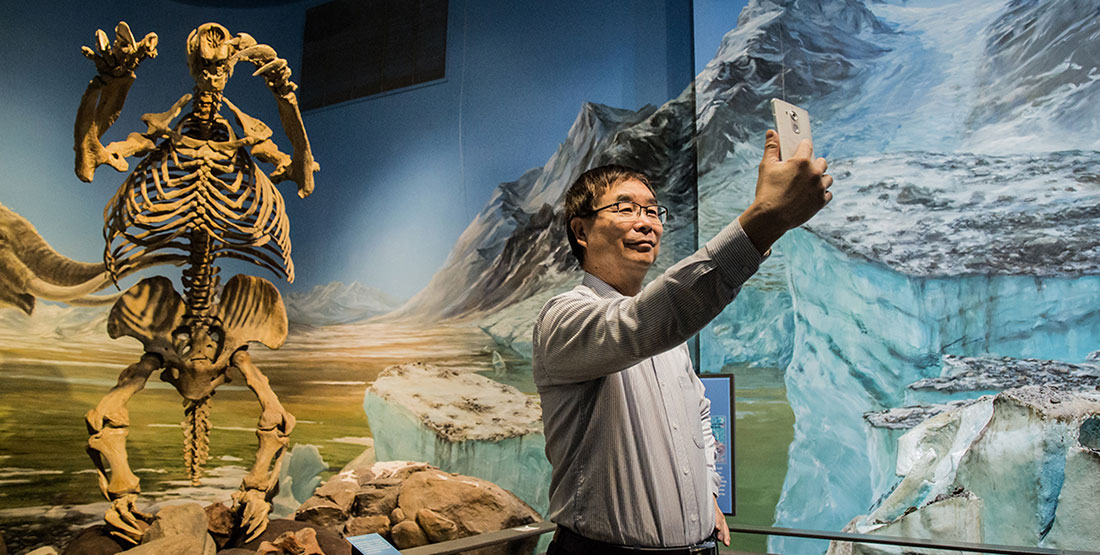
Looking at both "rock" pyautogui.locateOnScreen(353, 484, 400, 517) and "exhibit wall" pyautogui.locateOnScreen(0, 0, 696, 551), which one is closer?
"rock" pyautogui.locateOnScreen(353, 484, 400, 517)

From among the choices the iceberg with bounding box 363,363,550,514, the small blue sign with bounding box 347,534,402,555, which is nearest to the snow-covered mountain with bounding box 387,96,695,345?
the iceberg with bounding box 363,363,550,514

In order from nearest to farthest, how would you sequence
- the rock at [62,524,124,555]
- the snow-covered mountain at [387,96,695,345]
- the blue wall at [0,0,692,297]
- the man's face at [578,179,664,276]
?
the man's face at [578,179,664,276] < the rock at [62,524,124,555] < the snow-covered mountain at [387,96,695,345] < the blue wall at [0,0,692,297]

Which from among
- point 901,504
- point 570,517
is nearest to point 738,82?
point 901,504

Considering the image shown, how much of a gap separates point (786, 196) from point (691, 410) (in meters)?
0.80

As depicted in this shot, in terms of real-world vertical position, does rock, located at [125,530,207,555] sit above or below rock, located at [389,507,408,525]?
above

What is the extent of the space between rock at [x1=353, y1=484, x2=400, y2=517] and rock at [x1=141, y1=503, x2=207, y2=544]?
113 centimetres

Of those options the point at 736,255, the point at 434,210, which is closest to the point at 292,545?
the point at 736,255

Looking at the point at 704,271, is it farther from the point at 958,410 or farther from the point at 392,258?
the point at 392,258

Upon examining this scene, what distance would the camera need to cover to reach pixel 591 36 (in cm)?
578

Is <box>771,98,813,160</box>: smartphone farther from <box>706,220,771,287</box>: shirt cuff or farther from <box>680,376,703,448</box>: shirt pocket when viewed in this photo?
<box>680,376,703,448</box>: shirt pocket

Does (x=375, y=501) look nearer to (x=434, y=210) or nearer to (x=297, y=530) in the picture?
(x=297, y=530)

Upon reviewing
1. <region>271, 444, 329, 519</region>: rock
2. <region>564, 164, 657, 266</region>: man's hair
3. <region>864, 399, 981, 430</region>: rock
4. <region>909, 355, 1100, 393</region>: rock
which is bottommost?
<region>271, 444, 329, 519</region>: rock

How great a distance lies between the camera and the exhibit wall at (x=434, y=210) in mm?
5168

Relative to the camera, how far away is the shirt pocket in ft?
5.15
